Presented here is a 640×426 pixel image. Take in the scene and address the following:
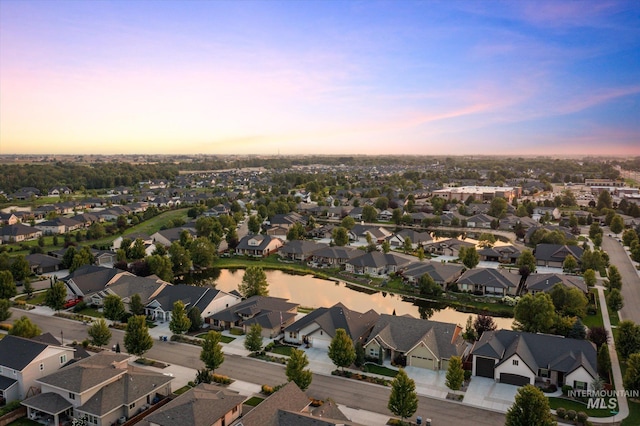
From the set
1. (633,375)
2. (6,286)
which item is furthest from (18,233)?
(633,375)

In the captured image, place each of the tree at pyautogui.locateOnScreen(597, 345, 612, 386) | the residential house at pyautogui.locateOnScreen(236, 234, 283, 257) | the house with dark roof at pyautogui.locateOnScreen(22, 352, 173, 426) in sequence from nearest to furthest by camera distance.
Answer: the house with dark roof at pyautogui.locateOnScreen(22, 352, 173, 426)
the tree at pyautogui.locateOnScreen(597, 345, 612, 386)
the residential house at pyautogui.locateOnScreen(236, 234, 283, 257)

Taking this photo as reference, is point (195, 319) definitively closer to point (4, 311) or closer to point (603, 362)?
point (4, 311)

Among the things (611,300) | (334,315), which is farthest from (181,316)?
(611,300)

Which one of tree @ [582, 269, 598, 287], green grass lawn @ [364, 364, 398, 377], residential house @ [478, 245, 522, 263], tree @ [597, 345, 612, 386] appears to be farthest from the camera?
residential house @ [478, 245, 522, 263]

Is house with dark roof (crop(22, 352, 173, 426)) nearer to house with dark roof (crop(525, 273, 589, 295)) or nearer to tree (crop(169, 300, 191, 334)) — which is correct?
tree (crop(169, 300, 191, 334))

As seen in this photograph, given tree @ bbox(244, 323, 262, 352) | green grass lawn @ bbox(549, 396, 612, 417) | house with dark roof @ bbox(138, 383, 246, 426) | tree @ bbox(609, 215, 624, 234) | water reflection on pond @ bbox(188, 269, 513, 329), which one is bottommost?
water reflection on pond @ bbox(188, 269, 513, 329)

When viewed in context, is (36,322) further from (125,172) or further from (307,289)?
(125,172)

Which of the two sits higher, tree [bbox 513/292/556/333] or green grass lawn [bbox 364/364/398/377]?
tree [bbox 513/292/556/333]

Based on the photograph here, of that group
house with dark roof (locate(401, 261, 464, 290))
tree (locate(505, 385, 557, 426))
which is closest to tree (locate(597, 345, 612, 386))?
tree (locate(505, 385, 557, 426))
